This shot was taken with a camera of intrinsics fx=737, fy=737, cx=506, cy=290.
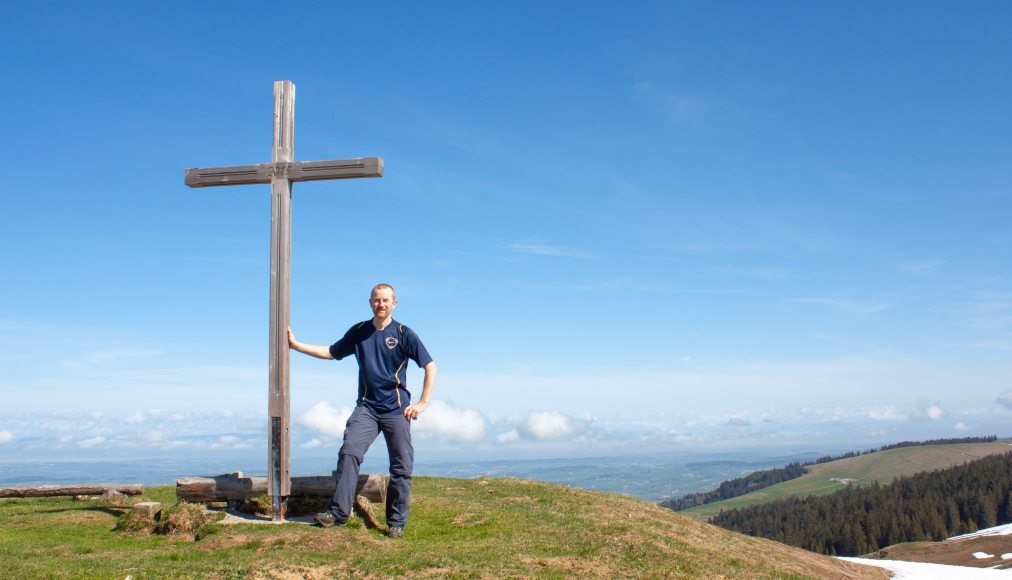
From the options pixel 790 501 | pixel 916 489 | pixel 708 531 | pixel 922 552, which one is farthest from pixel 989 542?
pixel 790 501

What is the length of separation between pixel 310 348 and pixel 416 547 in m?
3.84

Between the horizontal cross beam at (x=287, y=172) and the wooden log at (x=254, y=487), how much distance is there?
5563 mm

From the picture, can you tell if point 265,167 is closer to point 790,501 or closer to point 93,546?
point 93,546

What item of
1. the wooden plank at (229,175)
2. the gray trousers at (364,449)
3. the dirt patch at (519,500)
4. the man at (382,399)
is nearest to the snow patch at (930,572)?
the dirt patch at (519,500)

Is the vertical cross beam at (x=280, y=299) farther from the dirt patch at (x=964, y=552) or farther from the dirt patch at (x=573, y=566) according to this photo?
the dirt patch at (x=964, y=552)

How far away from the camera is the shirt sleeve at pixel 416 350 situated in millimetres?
11891

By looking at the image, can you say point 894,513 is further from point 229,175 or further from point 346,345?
point 229,175

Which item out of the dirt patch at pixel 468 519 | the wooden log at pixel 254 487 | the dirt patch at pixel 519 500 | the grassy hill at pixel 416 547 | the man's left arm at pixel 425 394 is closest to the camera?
the grassy hill at pixel 416 547

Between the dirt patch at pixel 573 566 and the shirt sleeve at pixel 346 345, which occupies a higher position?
the shirt sleeve at pixel 346 345

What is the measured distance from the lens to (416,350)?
1188cm

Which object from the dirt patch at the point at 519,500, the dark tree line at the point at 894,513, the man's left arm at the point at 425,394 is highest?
the man's left arm at the point at 425,394

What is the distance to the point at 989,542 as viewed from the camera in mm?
64250

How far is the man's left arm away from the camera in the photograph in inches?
459

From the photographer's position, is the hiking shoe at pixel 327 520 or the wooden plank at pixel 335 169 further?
the wooden plank at pixel 335 169
